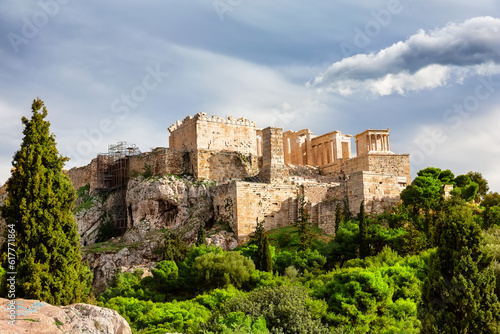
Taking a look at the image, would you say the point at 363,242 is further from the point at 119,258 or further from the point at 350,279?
the point at 119,258

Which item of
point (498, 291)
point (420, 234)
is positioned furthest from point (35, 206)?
point (420, 234)

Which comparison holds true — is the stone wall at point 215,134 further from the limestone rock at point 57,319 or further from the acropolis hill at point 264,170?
the limestone rock at point 57,319

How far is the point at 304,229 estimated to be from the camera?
38969mm

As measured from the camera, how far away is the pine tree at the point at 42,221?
19047mm

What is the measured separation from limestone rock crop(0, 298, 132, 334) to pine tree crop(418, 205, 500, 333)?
10418 millimetres

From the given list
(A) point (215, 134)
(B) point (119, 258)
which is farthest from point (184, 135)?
(B) point (119, 258)

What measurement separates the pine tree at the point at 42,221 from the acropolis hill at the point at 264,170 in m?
22.5

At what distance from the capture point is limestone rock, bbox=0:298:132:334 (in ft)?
41.1

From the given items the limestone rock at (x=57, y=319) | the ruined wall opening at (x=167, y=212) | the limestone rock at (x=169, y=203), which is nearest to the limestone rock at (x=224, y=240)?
the limestone rock at (x=169, y=203)

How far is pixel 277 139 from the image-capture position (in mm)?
45969

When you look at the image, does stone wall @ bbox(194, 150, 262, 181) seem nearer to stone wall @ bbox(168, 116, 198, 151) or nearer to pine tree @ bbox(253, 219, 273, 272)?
stone wall @ bbox(168, 116, 198, 151)

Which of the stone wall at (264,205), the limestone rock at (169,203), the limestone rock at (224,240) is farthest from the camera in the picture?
the limestone rock at (169,203)

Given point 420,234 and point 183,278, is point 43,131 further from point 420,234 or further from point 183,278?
point 420,234

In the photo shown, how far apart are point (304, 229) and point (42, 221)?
2160cm
